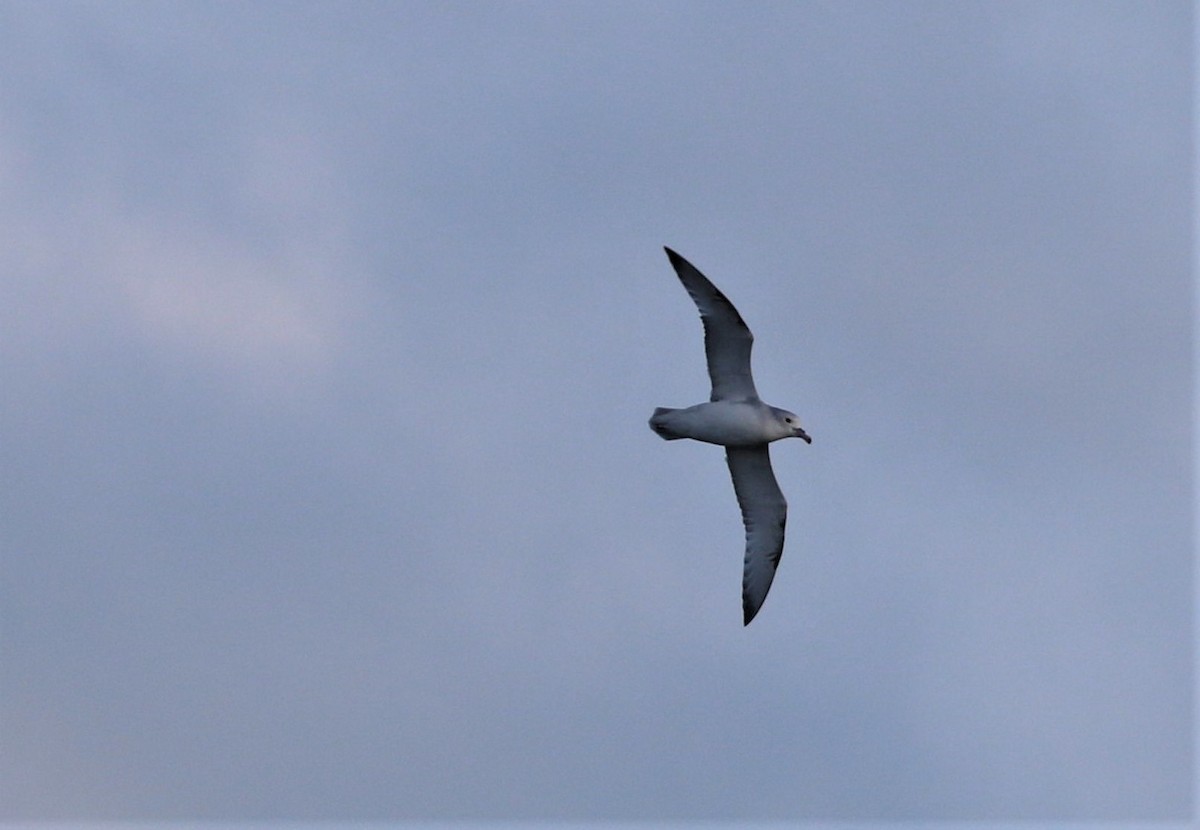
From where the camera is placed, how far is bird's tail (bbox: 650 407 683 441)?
37375 millimetres

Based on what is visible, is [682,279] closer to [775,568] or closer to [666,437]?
[666,437]

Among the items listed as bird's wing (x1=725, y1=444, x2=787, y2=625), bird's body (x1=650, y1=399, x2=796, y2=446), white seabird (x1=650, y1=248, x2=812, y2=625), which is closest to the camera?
white seabird (x1=650, y1=248, x2=812, y2=625)

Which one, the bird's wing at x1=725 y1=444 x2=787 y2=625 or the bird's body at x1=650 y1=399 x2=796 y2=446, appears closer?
the bird's body at x1=650 y1=399 x2=796 y2=446

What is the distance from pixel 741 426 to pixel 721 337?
1998mm

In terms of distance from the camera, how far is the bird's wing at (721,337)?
119ft

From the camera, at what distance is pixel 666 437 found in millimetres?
37594

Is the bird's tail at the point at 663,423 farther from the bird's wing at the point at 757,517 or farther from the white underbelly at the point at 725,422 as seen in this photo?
the bird's wing at the point at 757,517

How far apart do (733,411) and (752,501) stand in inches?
133

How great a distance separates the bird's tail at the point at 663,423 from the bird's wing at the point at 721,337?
3.86 ft

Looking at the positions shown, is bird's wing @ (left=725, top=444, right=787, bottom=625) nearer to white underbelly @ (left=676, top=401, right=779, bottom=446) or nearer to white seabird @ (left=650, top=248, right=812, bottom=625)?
white seabird @ (left=650, top=248, right=812, bottom=625)

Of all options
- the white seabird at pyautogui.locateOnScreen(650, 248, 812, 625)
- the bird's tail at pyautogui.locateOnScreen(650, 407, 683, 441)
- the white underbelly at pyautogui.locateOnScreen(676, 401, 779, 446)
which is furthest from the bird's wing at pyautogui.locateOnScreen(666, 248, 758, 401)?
the bird's tail at pyautogui.locateOnScreen(650, 407, 683, 441)

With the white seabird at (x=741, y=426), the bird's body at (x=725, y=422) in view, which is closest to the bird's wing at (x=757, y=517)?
the white seabird at (x=741, y=426)

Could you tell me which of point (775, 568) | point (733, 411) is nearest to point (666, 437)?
point (733, 411)

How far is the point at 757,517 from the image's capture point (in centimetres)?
4028
